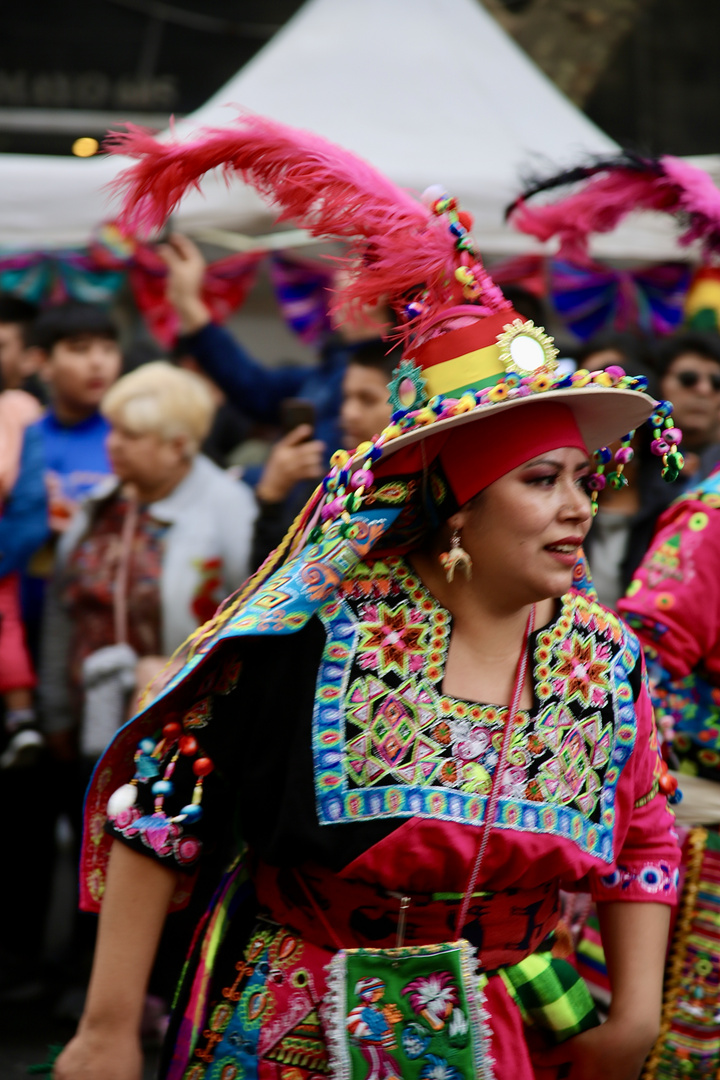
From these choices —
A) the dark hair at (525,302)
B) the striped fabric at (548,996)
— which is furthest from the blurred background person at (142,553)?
the striped fabric at (548,996)

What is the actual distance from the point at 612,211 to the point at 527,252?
3.21m

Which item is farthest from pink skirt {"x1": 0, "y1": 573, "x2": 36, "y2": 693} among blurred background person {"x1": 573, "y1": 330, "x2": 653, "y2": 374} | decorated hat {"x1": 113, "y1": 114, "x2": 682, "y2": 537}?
decorated hat {"x1": 113, "y1": 114, "x2": 682, "y2": 537}

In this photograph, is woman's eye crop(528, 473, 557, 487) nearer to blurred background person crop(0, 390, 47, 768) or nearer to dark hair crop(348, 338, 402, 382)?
dark hair crop(348, 338, 402, 382)

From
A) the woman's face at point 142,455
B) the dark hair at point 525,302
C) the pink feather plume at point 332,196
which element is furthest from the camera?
the dark hair at point 525,302

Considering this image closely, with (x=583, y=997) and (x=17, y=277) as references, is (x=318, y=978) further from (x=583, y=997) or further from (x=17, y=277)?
(x=17, y=277)

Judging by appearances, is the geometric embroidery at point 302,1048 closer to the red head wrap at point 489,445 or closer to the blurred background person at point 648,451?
the red head wrap at point 489,445

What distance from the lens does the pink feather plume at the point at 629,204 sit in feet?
10.2

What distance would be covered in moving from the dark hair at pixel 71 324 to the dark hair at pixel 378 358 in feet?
5.36

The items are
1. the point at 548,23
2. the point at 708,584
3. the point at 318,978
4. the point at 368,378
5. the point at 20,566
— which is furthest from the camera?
the point at 548,23

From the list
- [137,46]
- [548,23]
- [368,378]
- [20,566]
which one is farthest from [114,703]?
[137,46]

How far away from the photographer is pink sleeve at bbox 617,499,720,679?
3010mm

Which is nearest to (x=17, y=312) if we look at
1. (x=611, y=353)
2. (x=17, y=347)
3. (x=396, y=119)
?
(x=17, y=347)

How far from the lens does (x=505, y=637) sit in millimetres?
2426

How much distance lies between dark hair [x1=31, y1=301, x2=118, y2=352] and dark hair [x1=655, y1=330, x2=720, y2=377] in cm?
229
